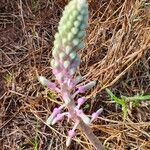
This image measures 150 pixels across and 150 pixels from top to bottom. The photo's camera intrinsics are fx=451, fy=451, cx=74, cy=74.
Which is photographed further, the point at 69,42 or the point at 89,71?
the point at 89,71

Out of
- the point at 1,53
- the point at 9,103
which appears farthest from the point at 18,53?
the point at 9,103

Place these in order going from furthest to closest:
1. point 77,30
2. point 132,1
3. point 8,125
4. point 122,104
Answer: point 132,1 → point 8,125 → point 122,104 → point 77,30

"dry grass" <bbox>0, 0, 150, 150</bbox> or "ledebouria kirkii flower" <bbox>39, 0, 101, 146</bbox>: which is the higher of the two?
"ledebouria kirkii flower" <bbox>39, 0, 101, 146</bbox>

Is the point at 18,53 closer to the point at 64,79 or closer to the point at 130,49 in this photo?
the point at 130,49

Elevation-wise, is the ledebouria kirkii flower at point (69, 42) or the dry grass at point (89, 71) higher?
the ledebouria kirkii flower at point (69, 42)

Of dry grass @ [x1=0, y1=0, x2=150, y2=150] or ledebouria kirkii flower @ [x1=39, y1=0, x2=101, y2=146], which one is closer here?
ledebouria kirkii flower @ [x1=39, y1=0, x2=101, y2=146]

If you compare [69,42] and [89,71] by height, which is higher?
[69,42]

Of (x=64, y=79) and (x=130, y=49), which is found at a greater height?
(x=64, y=79)

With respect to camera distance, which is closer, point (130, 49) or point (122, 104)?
point (122, 104)
